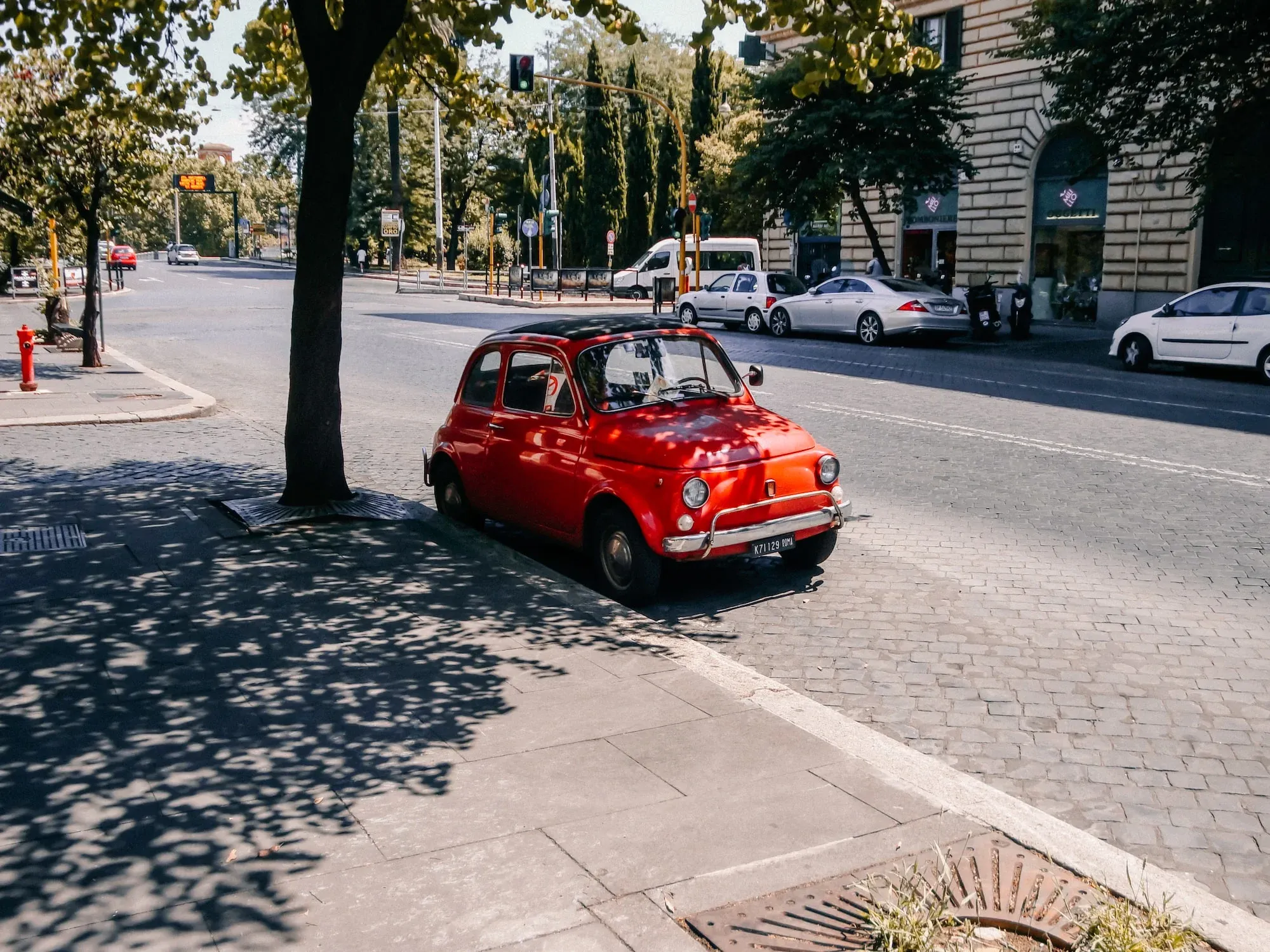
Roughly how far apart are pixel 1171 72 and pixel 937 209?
1409cm

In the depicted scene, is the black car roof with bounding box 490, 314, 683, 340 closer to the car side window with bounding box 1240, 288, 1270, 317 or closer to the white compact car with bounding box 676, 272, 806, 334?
the car side window with bounding box 1240, 288, 1270, 317

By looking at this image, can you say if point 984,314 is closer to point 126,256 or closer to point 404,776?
point 404,776

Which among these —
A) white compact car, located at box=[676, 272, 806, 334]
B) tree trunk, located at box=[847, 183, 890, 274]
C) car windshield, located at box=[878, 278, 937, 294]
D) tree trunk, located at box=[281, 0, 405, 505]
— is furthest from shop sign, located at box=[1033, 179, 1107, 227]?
tree trunk, located at box=[281, 0, 405, 505]

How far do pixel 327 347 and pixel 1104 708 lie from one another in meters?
6.25

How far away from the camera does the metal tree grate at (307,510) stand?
922 cm

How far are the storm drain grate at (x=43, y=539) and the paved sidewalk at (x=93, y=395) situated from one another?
6.07 m

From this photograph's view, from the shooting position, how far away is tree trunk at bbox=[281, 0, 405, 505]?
30.6ft

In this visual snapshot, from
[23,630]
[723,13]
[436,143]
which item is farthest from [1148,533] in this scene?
[436,143]

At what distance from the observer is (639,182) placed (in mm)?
61219

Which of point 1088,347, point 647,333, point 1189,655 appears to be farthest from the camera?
Answer: point 1088,347

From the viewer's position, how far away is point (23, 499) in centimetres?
1011

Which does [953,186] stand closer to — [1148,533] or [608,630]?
[1148,533]

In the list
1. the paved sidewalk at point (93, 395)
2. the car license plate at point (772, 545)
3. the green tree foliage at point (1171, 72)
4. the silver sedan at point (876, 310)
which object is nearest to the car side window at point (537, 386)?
the car license plate at point (772, 545)

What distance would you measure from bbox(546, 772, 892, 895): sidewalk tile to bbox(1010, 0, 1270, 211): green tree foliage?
20408mm
